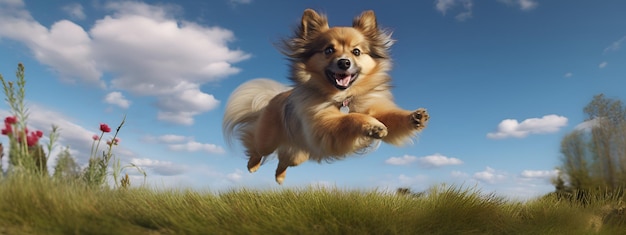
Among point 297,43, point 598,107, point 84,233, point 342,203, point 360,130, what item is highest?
point 297,43

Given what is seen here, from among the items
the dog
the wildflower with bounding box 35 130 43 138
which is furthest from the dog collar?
the wildflower with bounding box 35 130 43 138

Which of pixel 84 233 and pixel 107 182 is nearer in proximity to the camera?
pixel 84 233

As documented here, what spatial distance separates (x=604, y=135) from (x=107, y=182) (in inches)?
247

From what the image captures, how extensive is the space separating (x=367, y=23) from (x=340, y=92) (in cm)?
89

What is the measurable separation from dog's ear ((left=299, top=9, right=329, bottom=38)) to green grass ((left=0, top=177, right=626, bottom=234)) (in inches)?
73.0

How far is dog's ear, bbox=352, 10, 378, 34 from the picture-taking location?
567cm

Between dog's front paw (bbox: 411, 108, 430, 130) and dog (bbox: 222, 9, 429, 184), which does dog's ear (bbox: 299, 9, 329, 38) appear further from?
dog's front paw (bbox: 411, 108, 430, 130)

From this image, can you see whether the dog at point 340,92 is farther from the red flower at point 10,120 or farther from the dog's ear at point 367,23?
the red flower at point 10,120

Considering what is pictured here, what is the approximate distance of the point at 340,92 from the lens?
548cm

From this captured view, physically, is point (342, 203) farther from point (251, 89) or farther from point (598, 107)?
point (598, 107)

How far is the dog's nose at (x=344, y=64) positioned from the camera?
508 centimetres

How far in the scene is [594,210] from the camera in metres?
6.43

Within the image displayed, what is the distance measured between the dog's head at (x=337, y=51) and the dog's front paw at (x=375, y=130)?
0.73 meters

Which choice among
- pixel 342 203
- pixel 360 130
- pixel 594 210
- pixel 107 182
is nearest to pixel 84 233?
pixel 107 182
